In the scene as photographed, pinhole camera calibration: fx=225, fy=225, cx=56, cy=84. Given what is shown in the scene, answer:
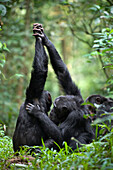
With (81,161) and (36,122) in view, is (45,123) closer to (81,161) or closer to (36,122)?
(36,122)

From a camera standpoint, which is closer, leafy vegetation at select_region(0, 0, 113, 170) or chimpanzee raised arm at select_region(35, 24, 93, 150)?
leafy vegetation at select_region(0, 0, 113, 170)

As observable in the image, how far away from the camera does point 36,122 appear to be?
384 cm

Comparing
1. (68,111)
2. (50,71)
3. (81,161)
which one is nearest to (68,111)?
(68,111)

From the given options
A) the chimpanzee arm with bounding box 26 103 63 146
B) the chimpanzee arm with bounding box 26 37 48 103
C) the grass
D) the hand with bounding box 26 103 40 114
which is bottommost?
the grass

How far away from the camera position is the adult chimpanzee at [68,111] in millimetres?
3988

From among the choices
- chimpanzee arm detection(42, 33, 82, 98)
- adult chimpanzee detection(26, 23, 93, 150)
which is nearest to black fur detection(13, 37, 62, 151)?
adult chimpanzee detection(26, 23, 93, 150)

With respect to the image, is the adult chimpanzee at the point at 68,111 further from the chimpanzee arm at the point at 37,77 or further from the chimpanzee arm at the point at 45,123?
the chimpanzee arm at the point at 37,77

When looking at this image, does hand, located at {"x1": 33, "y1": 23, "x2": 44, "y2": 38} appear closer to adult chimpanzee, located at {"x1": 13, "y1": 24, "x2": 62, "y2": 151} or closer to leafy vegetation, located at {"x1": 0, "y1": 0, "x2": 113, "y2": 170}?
adult chimpanzee, located at {"x1": 13, "y1": 24, "x2": 62, "y2": 151}

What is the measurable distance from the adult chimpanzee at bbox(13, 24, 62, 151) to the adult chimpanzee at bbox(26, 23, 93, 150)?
16 cm

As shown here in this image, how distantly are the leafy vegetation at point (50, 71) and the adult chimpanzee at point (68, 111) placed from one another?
0.36m

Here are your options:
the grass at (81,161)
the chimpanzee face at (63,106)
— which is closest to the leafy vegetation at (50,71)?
the grass at (81,161)

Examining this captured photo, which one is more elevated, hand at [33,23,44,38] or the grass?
hand at [33,23,44,38]

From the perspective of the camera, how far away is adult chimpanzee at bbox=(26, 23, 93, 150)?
3.99m

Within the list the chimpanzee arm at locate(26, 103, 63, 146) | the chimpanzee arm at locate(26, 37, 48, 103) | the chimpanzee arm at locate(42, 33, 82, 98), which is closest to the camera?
the chimpanzee arm at locate(26, 103, 63, 146)
